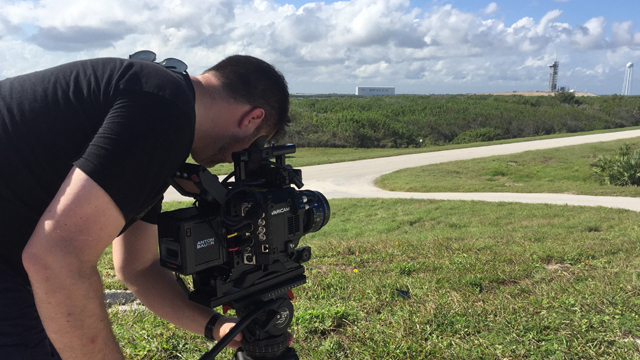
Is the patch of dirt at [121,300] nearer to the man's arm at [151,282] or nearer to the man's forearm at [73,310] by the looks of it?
the man's arm at [151,282]

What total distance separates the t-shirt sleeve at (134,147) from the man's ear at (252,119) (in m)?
0.37

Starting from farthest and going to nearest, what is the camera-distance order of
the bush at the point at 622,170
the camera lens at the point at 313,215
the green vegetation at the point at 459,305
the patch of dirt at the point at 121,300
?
1. the bush at the point at 622,170
2. the patch of dirt at the point at 121,300
3. the green vegetation at the point at 459,305
4. the camera lens at the point at 313,215

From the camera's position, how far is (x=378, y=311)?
326 centimetres

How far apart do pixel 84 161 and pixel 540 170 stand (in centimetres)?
2197

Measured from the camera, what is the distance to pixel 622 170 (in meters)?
16.0

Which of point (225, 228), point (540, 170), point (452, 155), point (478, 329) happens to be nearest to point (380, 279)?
point (478, 329)

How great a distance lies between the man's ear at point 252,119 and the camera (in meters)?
1.68

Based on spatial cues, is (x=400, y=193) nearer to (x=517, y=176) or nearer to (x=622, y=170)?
(x=517, y=176)

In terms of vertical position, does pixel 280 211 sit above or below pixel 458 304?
above

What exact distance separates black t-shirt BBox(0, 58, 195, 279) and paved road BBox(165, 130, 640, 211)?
1272 centimetres

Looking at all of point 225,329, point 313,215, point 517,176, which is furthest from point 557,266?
point 517,176

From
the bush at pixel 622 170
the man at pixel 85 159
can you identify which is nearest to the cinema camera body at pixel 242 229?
the man at pixel 85 159

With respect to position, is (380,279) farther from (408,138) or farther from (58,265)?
(408,138)

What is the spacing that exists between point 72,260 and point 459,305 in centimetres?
259
